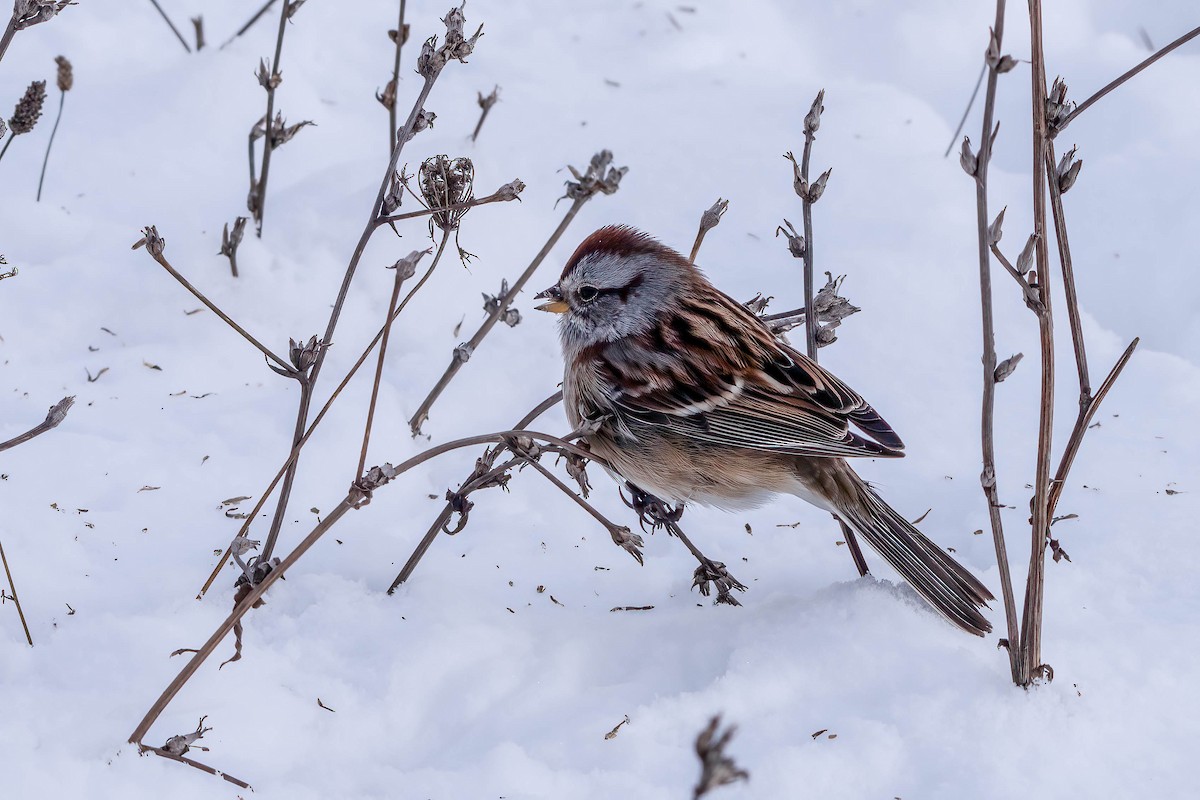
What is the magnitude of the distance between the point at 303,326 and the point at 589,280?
3.79 feet

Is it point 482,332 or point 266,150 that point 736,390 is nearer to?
point 482,332

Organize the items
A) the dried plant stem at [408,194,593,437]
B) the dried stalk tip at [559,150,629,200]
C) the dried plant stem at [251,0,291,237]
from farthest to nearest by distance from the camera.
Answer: the dried plant stem at [251,0,291,237] < the dried plant stem at [408,194,593,437] < the dried stalk tip at [559,150,629,200]

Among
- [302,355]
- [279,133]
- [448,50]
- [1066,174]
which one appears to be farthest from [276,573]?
[279,133]

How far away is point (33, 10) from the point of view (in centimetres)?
240

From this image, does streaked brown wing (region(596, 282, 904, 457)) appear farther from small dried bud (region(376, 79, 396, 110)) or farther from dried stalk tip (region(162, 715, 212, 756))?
dried stalk tip (region(162, 715, 212, 756))

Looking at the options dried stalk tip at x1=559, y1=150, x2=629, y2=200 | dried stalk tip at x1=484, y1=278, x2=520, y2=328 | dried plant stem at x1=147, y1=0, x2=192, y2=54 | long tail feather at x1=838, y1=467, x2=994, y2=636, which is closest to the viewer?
long tail feather at x1=838, y1=467, x2=994, y2=636

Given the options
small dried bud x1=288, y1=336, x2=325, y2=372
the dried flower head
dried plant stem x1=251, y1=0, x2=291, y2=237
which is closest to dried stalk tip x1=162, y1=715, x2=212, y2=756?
small dried bud x1=288, y1=336, x2=325, y2=372

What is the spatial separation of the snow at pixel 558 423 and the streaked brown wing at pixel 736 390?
417 millimetres

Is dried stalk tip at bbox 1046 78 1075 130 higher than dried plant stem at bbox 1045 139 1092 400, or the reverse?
dried stalk tip at bbox 1046 78 1075 130

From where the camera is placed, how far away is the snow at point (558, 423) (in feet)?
8.18

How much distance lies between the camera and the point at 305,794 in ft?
7.66

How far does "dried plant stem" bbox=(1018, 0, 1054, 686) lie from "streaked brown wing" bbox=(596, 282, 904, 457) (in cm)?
47

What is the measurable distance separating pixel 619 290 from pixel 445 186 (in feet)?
2.90

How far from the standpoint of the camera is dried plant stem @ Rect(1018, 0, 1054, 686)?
215 cm
